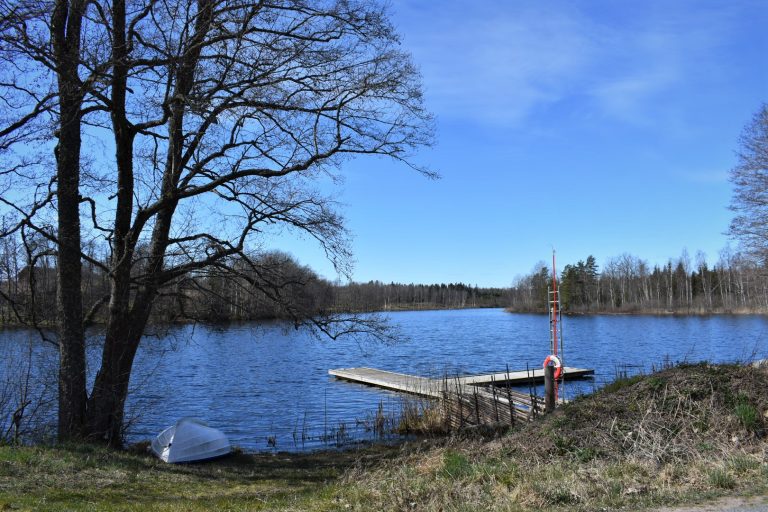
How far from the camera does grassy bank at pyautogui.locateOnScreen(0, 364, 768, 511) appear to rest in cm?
Result: 576

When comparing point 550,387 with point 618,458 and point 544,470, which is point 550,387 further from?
point 544,470

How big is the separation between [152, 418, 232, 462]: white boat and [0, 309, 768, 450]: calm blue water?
31.1 inches

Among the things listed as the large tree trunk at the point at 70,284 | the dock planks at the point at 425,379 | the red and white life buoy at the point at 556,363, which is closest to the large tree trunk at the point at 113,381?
the large tree trunk at the point at 70,284

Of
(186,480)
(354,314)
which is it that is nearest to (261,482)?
(186,480)

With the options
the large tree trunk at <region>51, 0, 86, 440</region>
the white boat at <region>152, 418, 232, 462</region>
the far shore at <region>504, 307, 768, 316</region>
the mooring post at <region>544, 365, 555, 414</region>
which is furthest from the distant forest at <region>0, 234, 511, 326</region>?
the far shore at <region>504, 307, 768, 316</region>

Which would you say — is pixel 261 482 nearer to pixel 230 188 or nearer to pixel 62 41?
pixel 230 188

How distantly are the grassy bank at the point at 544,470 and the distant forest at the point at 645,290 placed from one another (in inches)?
3242

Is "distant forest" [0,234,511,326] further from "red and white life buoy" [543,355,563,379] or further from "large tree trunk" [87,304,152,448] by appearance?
"red and white life buoy" [543,355,563,379]

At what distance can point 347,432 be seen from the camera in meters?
17.3

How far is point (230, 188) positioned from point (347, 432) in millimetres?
8439

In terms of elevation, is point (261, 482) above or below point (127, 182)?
below

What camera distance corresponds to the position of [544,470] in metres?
6.79

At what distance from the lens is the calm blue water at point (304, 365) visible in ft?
56.9

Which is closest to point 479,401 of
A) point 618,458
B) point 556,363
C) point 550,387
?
point 556,363
